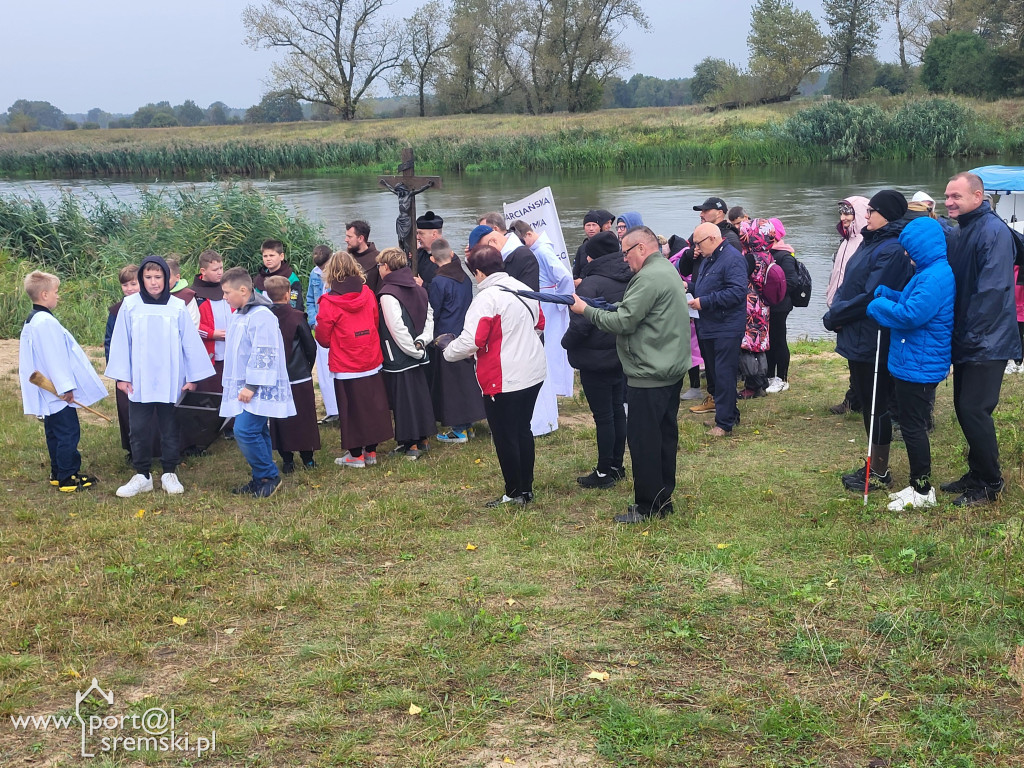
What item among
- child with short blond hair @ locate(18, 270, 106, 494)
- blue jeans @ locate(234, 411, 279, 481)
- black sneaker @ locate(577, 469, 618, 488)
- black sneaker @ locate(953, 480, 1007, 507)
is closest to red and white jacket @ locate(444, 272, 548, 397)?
black sneaker @ locate(577, 469, 618, 488)

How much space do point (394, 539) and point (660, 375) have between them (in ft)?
5.92

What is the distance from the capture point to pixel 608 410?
20.9ft

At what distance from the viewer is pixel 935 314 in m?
5.25

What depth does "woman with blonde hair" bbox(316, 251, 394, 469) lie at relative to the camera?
702 cm

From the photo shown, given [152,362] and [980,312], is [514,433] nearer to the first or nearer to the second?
[152,362]

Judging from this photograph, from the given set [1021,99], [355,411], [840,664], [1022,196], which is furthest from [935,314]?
[1021,99]

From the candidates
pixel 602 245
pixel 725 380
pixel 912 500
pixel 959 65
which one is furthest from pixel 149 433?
pixel 959 65

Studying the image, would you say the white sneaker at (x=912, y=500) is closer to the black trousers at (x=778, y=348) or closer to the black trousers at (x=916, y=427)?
the black trousers at (x=916, y=427)

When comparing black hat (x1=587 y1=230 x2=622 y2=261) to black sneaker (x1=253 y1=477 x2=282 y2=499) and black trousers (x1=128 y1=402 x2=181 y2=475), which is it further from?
black trousers (x1=128 y1=402 x2=181 y2=475)

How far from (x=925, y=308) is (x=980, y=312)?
1.03 ft

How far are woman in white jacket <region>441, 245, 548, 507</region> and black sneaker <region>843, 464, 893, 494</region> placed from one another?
2.02m

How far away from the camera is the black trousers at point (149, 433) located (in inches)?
264

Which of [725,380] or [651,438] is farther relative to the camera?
[725,380]

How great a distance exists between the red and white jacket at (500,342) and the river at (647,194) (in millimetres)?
11532
